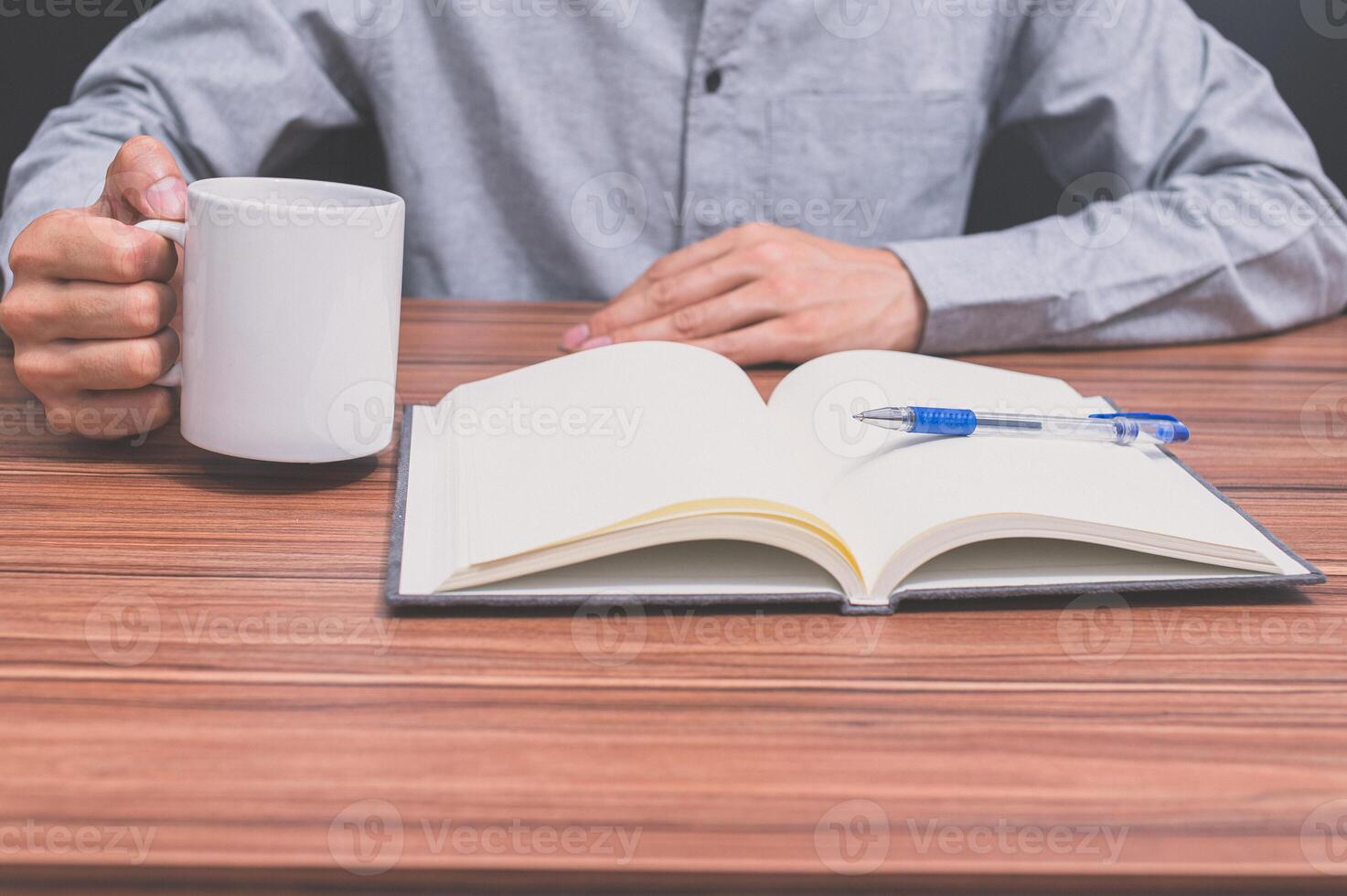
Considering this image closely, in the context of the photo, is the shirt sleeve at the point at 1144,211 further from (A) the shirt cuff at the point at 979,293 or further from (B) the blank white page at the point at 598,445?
(B) the blank white page at the point at 598,445

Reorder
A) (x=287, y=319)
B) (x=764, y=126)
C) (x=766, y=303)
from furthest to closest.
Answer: (x=764, y=126)
(x=766, y=303)
(x=287, y=319)

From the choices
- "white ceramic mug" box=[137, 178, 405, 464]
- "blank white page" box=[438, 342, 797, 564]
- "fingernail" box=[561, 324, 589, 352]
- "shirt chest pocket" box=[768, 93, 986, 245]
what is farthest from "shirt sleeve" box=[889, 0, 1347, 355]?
"white ceramic mug" box=[137, 178, 405, 464]

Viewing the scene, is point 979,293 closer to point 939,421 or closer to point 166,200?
point 939,421

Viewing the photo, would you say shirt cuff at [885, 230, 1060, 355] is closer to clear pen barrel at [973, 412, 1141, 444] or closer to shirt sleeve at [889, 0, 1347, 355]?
shirt sleeve at [889, 0, 1347, 355]

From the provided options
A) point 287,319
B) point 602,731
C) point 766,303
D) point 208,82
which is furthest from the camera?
point 208,82

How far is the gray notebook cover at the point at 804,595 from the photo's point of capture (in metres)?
0.50

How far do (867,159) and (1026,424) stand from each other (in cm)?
72

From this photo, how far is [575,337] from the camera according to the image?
956mm

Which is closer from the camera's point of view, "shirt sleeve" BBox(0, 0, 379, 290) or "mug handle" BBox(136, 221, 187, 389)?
"mug handle" BBox(136, 221, 187, 389)

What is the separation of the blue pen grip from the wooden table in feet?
0.37

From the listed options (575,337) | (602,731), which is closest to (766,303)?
(575,337)

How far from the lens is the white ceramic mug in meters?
0.57

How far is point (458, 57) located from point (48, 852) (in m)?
1.02

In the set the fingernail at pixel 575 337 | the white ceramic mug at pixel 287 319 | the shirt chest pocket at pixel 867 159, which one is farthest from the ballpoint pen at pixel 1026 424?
the shirt chest pocket at pixel 867 159
